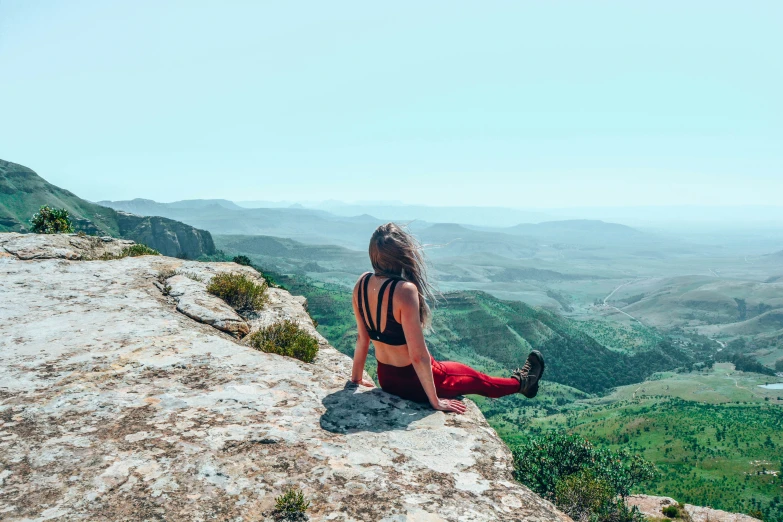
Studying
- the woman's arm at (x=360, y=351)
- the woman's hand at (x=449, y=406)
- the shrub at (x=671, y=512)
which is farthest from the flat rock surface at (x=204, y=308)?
the shrub at (x=671, y=512)

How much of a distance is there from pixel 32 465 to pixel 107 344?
10.7 feet

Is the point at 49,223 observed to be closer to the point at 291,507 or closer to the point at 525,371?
the point at 525,371

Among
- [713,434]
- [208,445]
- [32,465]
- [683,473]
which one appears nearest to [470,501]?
[208,445]

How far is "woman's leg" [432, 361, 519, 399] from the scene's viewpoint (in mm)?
6453

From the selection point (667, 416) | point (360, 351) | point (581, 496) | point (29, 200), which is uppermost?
point (29, 200)

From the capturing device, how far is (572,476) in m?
6.88

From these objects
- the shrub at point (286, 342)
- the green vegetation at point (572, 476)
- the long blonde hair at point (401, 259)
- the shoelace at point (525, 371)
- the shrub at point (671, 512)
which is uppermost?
the long blonde hair at point (401, 259)

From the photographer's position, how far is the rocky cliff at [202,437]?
3770 mm

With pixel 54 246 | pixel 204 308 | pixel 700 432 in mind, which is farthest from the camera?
pixel 700 432

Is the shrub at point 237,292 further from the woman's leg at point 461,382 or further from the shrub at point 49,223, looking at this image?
the shrub at point 49,223

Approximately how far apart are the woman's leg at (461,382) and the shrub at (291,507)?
10.2ft

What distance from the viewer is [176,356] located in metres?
6.82

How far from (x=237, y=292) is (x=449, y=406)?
7301 millimetres

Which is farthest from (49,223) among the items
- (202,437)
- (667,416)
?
(667,416)
